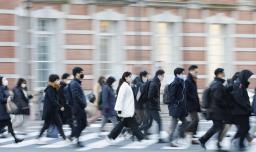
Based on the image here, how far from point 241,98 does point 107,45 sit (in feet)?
40.1

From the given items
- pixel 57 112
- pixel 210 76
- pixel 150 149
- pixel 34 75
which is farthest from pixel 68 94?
pixel 210 76

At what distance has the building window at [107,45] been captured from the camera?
27984mm

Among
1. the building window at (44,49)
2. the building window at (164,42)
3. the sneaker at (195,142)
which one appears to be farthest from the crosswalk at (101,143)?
the building window at (164,42)

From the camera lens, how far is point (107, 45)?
28.1m

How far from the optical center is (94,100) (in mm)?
24062

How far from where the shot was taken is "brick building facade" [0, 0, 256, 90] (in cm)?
2600

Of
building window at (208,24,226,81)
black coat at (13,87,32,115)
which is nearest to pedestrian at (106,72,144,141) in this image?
black coat at (13,87,32,115)

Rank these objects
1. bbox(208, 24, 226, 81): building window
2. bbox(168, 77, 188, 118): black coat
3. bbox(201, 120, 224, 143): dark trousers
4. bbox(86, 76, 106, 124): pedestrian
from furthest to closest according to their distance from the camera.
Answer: bbox(208, 24, 226, 81): building window
bbox(86, 76, 106, 124): pedestrian
bbox(168, 77, 188, 118): black coat
bbox(201, 120, 224, 143): dark trousers

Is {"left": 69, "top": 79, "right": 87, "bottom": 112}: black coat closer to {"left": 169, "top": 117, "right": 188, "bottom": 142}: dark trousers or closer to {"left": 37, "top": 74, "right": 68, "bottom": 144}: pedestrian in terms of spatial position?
{"left": 37, "top": 74, "right": 68, "bottom": 144}: pedestrian

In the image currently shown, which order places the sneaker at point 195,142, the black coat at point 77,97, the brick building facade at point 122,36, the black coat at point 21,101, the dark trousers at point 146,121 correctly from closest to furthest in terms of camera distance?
the black coat at point 77,97 → the sneaker at point 195,142 → the dark trousers at point 146,121 → the black coat at point 21,101 → the brick building facade at point 122,36

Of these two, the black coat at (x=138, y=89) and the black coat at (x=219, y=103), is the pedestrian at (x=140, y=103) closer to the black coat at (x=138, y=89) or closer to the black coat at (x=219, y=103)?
the black coat at (x=138, y=89)

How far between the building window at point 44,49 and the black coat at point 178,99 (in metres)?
9.61

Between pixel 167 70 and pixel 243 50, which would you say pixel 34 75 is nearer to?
pixel 167 70

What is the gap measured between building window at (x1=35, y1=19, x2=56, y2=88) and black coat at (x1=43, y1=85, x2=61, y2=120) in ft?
28.4
